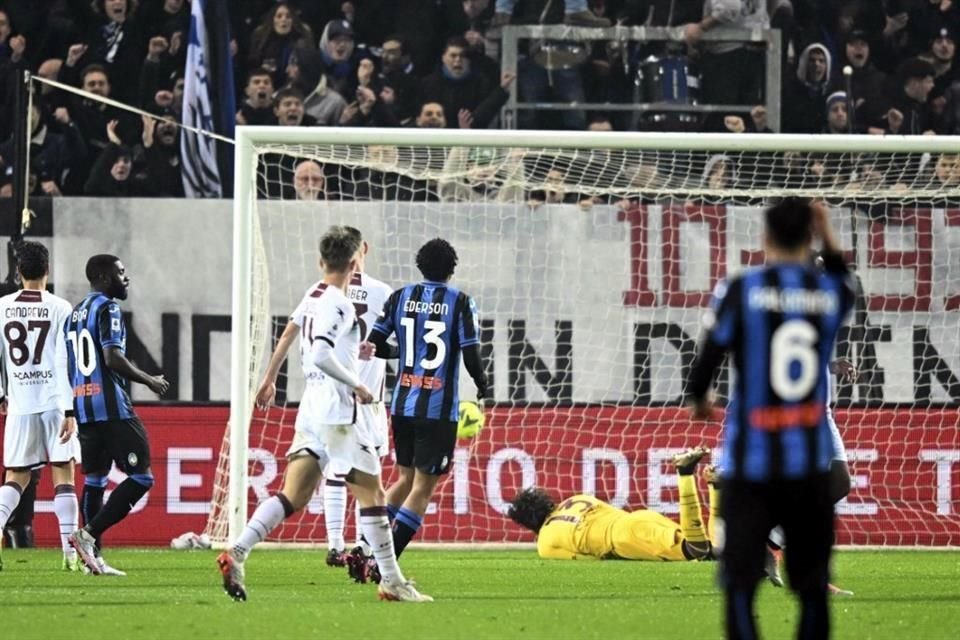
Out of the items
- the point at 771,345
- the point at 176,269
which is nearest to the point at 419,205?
the point at 176,269

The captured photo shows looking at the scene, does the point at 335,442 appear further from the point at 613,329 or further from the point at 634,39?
the point at 634,39

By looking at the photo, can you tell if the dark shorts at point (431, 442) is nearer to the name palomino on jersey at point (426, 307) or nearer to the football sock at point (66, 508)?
the name palomino on jersey at point (426, 307)

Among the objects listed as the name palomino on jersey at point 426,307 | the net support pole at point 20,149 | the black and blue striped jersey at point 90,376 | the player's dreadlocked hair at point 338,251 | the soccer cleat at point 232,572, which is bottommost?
the soccer cleat at point 232,572

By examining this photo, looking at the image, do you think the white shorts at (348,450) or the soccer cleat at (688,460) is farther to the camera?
the soccer cleat at (688,460)

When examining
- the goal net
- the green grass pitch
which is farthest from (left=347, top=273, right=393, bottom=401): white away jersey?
the goal net

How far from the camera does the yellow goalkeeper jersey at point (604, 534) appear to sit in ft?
40.0

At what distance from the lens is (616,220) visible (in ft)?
45.8

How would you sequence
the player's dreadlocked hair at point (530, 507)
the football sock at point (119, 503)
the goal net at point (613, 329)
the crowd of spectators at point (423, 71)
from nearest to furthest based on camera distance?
the football sock at point (119, 503)
the player's dreadlocked hair at point (530, 507)
the goal net at point (613, 329)
the crowd of spectators at point (423, 71)

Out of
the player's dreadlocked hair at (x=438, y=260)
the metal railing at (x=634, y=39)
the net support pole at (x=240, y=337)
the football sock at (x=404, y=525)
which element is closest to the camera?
the football sock at (x=404, y=525)

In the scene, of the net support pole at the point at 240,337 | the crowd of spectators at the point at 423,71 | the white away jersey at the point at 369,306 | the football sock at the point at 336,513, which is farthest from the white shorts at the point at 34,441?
the crowd of spectators at the point at 423,71

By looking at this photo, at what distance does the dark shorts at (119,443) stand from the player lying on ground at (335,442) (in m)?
2.52

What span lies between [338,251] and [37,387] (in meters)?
3.50

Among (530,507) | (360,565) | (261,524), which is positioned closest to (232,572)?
(261,524)

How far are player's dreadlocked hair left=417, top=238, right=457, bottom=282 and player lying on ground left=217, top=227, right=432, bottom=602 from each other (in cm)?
134
